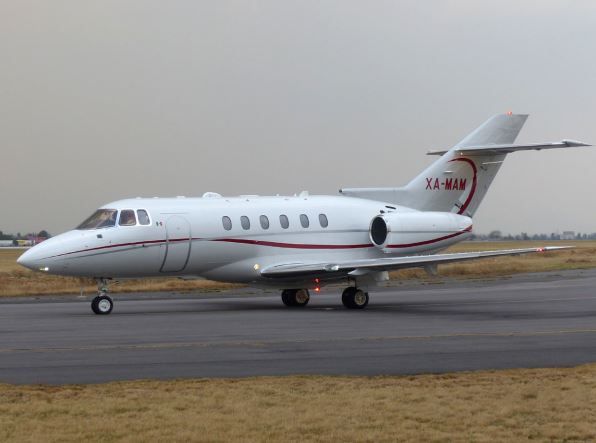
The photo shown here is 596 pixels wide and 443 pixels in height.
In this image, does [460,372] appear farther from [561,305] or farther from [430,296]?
[430,296]

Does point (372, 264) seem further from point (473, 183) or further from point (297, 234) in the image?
point (473, 183)

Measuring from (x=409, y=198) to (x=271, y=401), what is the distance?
22.1 meters

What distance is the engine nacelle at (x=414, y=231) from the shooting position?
3095 centimetres

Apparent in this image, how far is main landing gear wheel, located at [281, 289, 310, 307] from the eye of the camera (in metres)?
30.4

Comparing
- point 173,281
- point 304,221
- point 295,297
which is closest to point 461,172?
point 304,221

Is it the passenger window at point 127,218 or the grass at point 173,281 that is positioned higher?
the passenger window at point 127,218

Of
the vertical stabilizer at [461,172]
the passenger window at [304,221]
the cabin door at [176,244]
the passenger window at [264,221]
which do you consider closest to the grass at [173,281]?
the vertical stabilizer at [461,172]

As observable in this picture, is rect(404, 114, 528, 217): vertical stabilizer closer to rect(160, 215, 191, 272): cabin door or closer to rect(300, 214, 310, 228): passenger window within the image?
rect(300, 214, 310, 228): passenger window

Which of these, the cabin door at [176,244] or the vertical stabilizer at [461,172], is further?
the vertical stabilizer at [461,172]

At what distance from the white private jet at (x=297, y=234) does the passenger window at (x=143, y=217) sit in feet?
0.10

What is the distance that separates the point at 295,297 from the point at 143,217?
575 cm

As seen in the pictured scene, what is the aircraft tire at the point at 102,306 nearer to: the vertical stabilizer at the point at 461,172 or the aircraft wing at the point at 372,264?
the aircraft wing at the point at 372,264

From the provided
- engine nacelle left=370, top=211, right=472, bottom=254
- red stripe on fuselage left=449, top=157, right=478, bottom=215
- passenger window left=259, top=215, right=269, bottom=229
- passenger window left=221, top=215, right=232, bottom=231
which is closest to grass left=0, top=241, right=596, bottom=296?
red stripe on fuselage left=449, top=157, right=478, bottom=215

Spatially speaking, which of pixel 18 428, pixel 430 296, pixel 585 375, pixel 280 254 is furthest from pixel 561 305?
pixel 18 428
